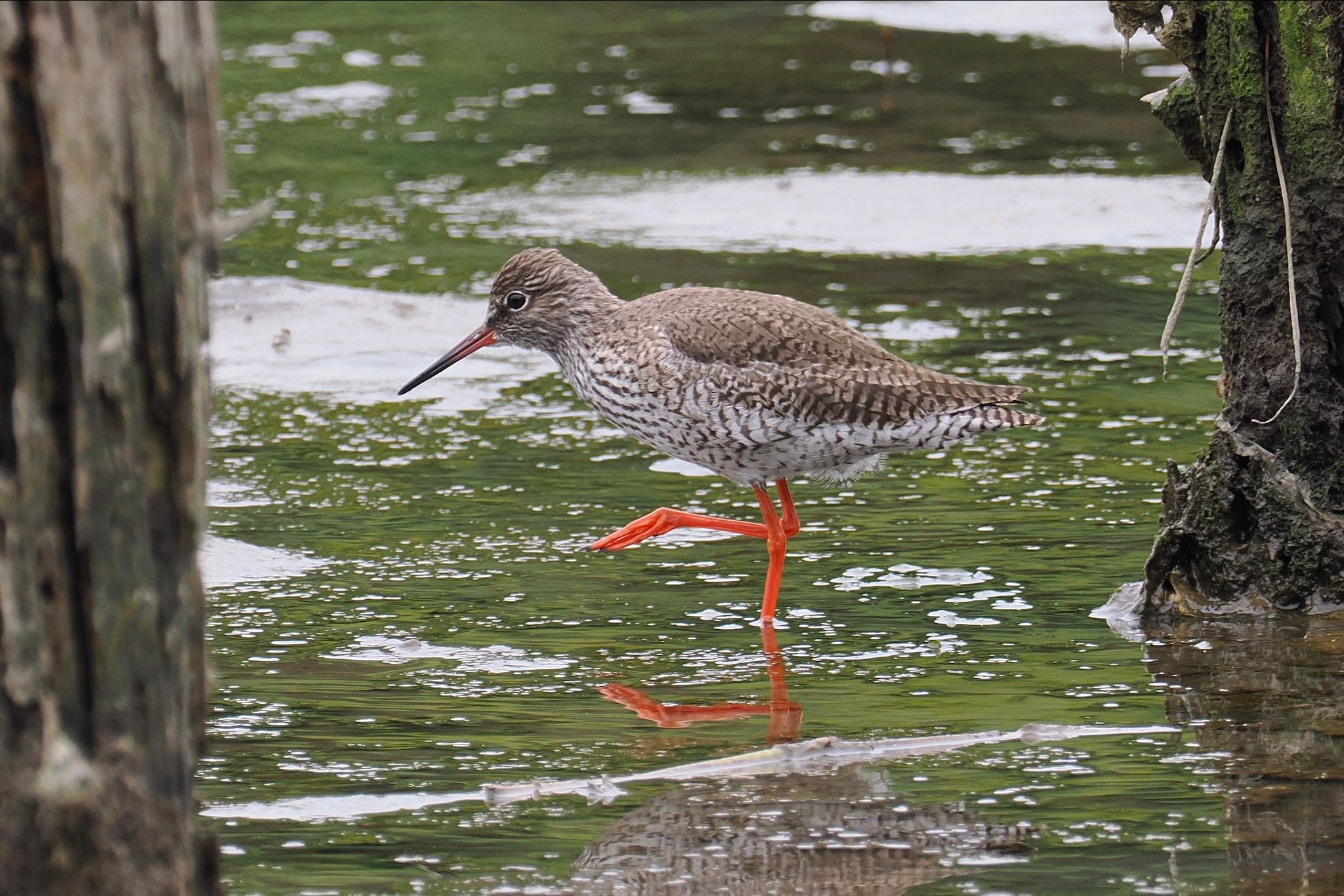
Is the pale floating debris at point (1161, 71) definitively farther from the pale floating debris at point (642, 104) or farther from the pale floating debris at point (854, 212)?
the pale floating debris at point (642, 104)

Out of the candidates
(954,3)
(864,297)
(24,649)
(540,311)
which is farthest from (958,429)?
(954,3)

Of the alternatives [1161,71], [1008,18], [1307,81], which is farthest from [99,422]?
[1008,18]

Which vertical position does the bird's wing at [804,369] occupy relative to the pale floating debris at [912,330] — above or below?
above

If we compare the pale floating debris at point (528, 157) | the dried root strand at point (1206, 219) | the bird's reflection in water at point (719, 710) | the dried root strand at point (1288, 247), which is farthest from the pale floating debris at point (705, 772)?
the pale floating debris at point (528, 157)

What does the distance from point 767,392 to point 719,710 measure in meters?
1.55

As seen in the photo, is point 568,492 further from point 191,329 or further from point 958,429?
point 191,329

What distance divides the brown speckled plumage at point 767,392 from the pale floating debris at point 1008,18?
10.2 m

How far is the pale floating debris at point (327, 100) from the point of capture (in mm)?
15211

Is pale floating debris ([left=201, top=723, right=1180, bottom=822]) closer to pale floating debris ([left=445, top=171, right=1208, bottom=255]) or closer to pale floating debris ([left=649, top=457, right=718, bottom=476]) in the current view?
pale floating debris ([left=649, top=457, right=718, bottom=476])

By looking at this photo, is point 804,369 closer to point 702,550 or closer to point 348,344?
point 702,550

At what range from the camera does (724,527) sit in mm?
6879

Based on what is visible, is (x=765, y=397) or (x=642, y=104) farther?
(x=642, y=104)

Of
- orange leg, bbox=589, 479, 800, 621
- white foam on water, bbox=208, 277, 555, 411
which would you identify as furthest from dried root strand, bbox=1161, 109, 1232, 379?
white foam on water, bbox=208, 277, 555, 411

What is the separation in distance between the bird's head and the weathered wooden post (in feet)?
14.6
